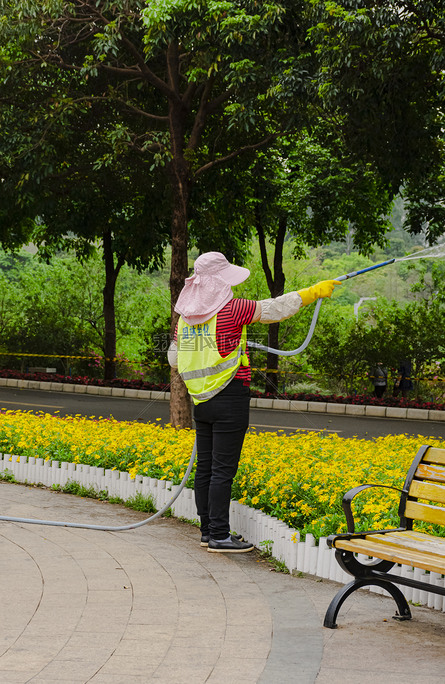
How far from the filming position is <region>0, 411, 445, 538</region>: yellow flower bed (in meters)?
5.39

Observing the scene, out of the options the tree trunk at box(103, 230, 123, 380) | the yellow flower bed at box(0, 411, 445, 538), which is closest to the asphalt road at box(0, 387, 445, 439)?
the tree trunk at box(103, 230, 123, 380)

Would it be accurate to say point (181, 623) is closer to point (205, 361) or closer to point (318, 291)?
point (205, 361)

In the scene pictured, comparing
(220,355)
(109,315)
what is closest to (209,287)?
(220,355)

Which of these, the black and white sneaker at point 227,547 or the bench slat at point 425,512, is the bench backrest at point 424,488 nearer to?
the bench slat at point 425,512

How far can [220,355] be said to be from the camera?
5.29 metres

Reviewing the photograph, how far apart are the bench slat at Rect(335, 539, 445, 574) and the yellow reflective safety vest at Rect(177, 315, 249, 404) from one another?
64.1 inches

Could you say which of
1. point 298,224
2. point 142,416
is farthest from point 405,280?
point 142,416

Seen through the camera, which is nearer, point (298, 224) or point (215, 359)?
point (215, 359)

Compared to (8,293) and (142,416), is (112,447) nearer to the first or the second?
(142,416)

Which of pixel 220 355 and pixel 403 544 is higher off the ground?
pixel 220 355

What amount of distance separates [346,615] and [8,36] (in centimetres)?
950

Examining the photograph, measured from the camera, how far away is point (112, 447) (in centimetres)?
767

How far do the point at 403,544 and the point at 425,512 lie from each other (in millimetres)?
311

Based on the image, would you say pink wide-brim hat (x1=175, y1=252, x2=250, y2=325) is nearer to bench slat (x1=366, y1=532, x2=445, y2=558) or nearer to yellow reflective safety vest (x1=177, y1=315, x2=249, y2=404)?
yellow reflective safety vest (x1=177, y1=315, x2=249, y2=404)
